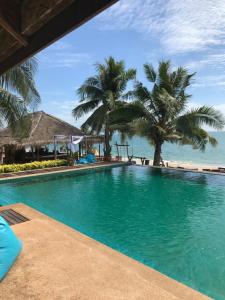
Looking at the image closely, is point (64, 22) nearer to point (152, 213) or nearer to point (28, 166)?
point (152, 213)

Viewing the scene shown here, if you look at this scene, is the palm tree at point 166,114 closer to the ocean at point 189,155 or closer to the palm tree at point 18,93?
the ocean at point 189,155

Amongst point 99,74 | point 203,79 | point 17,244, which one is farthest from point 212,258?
point 99,74

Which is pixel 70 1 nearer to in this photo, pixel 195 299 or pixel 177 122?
pixel 195 299

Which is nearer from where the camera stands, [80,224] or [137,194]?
[80,224]

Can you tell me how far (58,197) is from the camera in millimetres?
9383

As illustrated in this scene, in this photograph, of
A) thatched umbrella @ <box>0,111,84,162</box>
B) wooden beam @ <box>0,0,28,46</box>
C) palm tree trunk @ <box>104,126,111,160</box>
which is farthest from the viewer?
palm tree trunk @ <box>104,126,111,160</box>

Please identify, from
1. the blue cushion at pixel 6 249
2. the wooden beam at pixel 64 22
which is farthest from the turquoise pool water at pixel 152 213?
the wooden beam at pixel 64 22

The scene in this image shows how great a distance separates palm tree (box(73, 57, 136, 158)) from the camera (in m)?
18.3

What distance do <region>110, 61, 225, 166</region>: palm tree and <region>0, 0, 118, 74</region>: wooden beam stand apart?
12.0 m

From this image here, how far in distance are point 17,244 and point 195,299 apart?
226cm

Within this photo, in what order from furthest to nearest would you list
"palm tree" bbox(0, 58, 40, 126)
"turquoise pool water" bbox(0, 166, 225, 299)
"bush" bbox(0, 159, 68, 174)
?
"bush" bbox(0, 159, 68, 174)
"palm tree" bbox(0, 58, 40, 126)
"turquoise pool water" bbox(0, 166, 225, 299)

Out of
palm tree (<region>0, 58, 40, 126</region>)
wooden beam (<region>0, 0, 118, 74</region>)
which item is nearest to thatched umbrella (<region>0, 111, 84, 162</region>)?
palm tree (<region>0, 58, 40, 126</region>)

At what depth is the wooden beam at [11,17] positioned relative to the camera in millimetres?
2404

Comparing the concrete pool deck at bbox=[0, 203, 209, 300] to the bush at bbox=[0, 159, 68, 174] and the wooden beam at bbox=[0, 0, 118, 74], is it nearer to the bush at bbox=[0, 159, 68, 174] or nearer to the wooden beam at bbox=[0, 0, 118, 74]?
the wooden beam at bbox=[0, 0, 118, 74]
